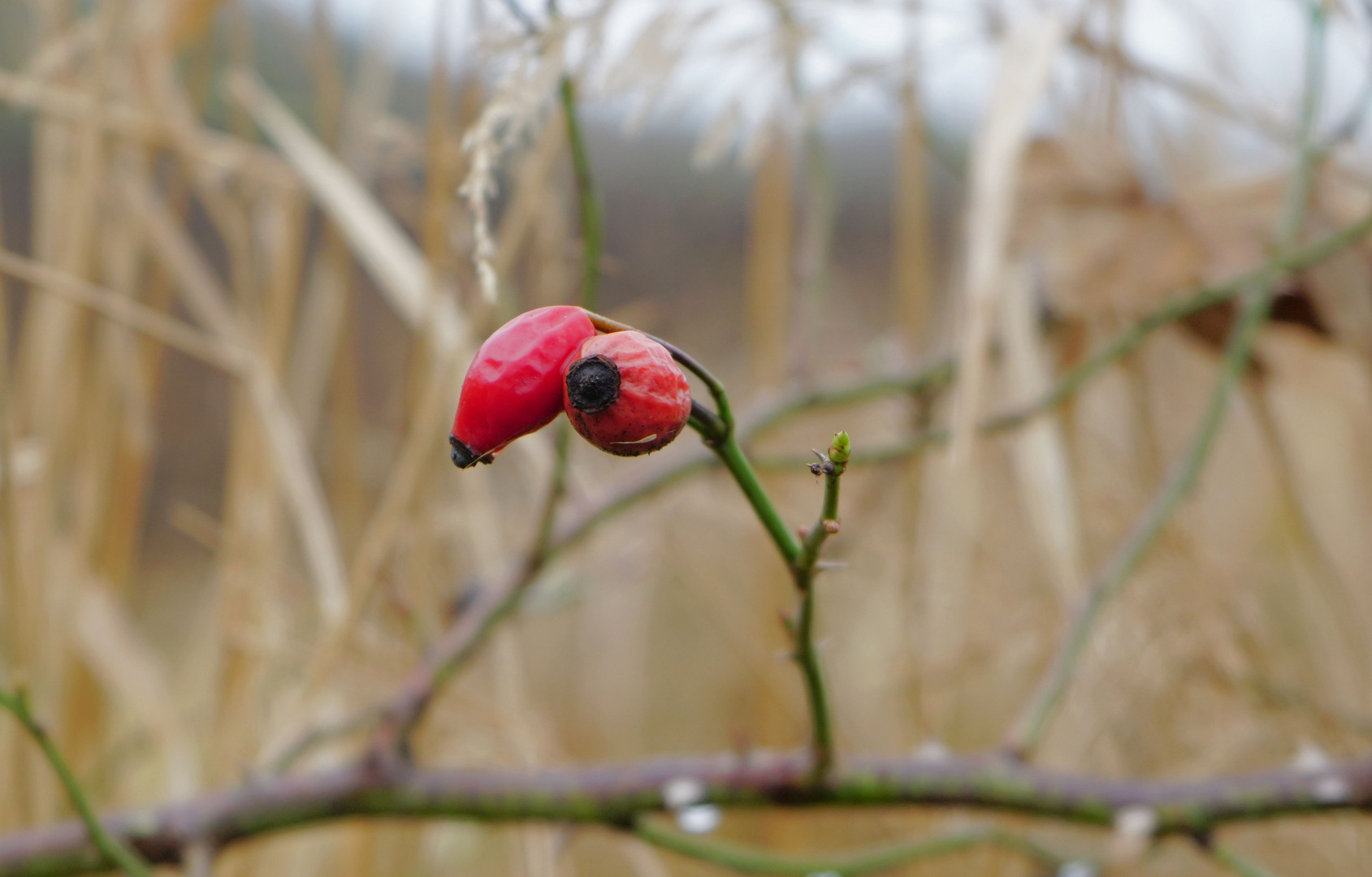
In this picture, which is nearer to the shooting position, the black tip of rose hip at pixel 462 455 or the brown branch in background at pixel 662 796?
the black tip of rose hip at pixel 462 455

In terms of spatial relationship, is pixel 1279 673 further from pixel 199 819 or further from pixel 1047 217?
pixel 199 819

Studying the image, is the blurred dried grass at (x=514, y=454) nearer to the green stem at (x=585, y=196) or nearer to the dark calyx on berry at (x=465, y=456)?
the green stem at (x=585, y=196)

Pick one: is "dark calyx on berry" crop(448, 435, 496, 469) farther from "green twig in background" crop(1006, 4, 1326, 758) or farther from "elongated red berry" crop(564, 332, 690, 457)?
"green twig in background" crop(1006, 4, 1326, 758)

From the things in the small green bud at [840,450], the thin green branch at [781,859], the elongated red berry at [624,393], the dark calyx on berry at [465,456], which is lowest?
the thin green branch at [781,859]

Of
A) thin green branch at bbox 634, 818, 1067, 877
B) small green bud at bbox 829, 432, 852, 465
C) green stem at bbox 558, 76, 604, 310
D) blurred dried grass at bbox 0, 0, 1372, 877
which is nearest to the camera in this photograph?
small green bud at bbox 829, 432, 852, 465

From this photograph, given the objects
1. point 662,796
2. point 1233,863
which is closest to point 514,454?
point 662,796

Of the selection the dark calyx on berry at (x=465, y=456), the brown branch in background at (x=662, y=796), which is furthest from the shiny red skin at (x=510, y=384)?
the brown branch in background at (x=662, y=796)

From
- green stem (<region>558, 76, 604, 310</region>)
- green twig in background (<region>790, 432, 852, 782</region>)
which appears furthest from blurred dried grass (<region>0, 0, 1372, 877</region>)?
green twig in background (<region>790, 432, 852, 782</region>)
